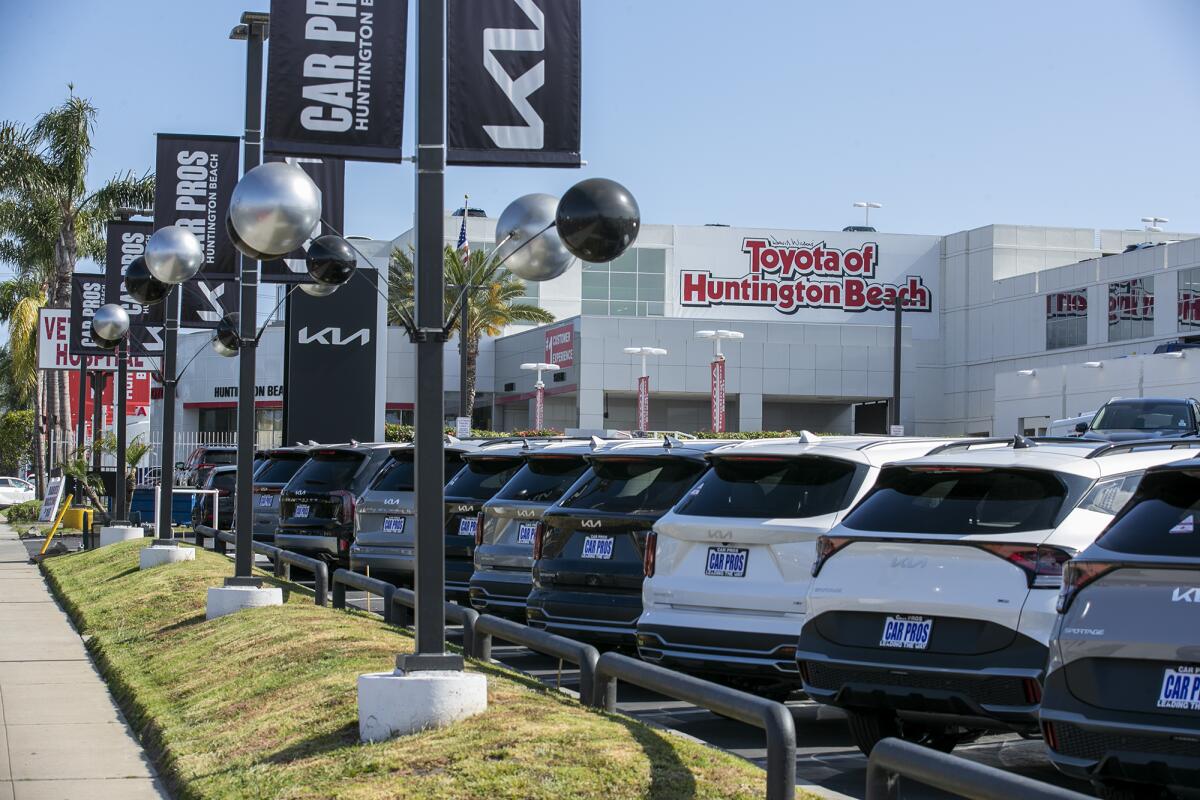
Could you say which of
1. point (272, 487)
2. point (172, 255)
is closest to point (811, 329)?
point (272, 487)

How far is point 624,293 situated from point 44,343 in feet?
134

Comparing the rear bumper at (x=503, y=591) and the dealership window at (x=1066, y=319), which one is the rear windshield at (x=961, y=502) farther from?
the dealership window at (x=1066, y=319)

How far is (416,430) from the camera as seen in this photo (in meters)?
8.09

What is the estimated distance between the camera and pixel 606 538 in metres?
10.5

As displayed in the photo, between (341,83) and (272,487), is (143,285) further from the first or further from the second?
(341,83)

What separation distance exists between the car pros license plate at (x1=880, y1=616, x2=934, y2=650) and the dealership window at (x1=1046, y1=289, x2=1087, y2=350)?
58.9 metres

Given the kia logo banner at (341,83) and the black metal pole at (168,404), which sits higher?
the kia logo banner at (341,83)

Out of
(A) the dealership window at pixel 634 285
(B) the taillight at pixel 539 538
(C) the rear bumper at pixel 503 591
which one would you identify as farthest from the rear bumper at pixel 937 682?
(A) the dealership window at pixel 634 285

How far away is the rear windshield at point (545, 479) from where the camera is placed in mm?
12602

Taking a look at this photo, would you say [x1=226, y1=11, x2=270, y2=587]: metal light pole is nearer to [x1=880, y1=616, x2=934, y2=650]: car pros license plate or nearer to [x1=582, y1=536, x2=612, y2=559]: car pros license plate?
[x1=582, y1=536, x2=612, y2=559]: car pros license plate

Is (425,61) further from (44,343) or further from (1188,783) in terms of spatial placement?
(44,343)

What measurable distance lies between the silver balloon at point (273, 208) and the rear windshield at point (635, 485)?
3.27 metres

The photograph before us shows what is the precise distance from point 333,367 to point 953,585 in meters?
26.8

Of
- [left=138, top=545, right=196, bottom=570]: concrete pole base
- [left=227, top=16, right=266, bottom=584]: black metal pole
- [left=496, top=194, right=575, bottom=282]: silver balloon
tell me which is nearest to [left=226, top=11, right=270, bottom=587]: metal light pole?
[left=227, top=16, right=266, bottom=584]: black metal pole
